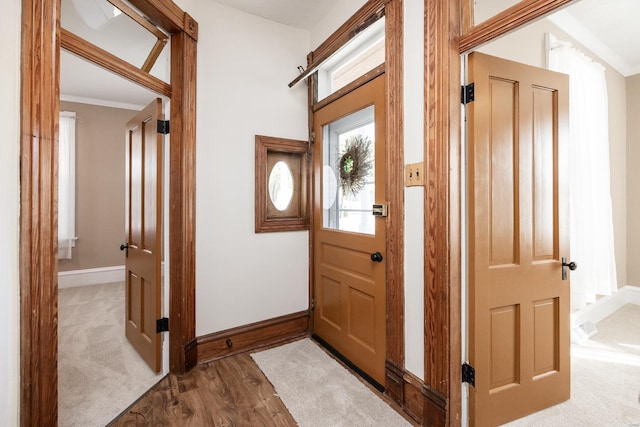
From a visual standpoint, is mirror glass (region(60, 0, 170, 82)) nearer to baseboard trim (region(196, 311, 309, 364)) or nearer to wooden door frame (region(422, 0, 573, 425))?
wooden door frame (region(422, 0, 573, 425))

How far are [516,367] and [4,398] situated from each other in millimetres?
2402

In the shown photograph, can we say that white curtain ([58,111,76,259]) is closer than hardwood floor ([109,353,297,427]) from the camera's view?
No

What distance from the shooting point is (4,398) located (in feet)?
3.65

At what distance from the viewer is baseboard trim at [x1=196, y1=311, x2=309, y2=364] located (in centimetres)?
235

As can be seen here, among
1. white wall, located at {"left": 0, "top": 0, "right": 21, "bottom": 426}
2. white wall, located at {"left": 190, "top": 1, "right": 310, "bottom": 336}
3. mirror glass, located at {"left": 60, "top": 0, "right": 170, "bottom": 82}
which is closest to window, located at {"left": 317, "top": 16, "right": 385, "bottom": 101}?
white wall, located at {"left": 190, "top": 1, "right": 310, "bottom": 336}

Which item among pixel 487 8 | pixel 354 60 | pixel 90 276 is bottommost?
pixel 90 276

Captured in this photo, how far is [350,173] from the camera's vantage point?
233 centimetres

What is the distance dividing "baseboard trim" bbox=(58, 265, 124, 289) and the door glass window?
13.1ft

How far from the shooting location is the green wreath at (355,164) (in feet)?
7.11

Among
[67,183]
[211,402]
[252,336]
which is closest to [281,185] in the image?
[252,336]

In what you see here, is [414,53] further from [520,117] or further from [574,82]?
[574,82]

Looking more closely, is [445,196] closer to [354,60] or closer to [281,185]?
[354,60]

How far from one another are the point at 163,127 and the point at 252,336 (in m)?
1.86

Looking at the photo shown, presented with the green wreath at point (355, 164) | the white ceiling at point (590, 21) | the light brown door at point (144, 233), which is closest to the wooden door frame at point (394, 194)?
the green wreath at point (355, 164)
